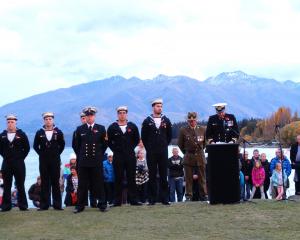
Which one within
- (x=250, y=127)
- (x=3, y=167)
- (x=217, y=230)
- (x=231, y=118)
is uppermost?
(x=250, y=127)

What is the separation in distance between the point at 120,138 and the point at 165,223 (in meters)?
2.96

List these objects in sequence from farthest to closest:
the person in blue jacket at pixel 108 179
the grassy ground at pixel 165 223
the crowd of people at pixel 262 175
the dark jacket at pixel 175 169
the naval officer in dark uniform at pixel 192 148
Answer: the crowd of people at pixel 262 175
the dark jacket at pixel 175 169
the person in blue jacket at pixel 108 179
the naval officer in dark uniform at pixel 192 148
the grassy ground at pixel 165 223

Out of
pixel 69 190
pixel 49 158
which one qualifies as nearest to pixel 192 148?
pixel 49 158

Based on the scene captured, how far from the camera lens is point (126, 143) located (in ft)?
39.8

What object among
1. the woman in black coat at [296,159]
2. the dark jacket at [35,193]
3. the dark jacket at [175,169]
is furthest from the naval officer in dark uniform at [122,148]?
the woman in black coat at [296,159]

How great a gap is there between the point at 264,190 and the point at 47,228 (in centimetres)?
914

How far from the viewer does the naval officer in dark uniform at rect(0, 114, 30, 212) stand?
12156 mm

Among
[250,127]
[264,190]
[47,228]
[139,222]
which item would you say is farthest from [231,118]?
[250,127]

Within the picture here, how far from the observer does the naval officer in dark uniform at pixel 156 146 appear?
12.2 m

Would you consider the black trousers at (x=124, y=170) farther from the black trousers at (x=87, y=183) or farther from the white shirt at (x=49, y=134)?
the white shirt at (x=49, y=134)

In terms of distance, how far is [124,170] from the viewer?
40.4 ft

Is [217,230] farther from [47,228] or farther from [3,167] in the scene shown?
[3,167]

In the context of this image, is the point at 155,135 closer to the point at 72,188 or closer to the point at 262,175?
the point at 72,188

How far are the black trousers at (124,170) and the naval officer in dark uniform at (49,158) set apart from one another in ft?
4.00
